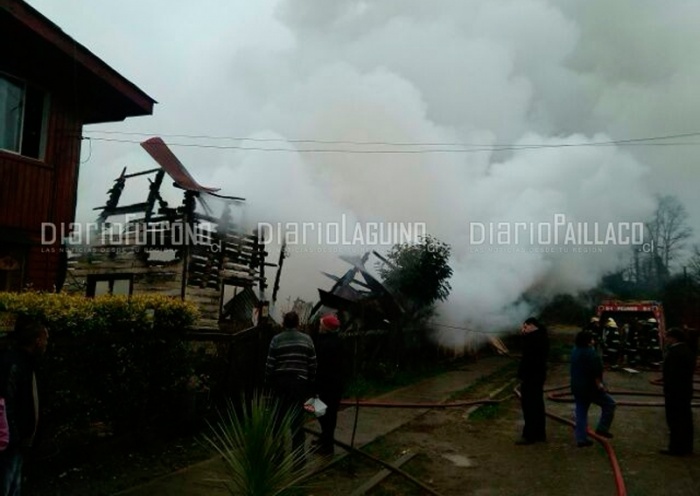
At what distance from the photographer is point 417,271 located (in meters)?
17.0

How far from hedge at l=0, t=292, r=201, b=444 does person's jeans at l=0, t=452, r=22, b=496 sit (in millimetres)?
1590

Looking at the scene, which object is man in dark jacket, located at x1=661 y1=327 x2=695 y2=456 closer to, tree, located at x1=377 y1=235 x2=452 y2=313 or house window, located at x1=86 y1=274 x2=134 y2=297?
tree, located at x1=377 y1=235 x2=452 y2=313

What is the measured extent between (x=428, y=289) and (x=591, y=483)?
11550mm

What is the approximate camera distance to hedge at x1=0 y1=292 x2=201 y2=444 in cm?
557

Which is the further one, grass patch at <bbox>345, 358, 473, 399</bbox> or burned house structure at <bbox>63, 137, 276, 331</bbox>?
burned house structure at <bbox>63, 137, 276, 331</bbox>

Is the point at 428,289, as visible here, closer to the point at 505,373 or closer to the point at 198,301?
the point at 505,373

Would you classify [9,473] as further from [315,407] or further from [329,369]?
[329,369]

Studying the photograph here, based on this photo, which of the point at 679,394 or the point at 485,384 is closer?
the point at 679,394

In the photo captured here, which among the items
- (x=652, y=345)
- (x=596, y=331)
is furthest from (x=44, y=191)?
(x=652, y=345)

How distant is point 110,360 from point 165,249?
34.0 ft

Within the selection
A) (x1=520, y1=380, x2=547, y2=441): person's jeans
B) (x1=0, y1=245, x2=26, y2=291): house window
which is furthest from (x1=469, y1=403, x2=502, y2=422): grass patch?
(x1=0, y1=245, x2=26, y2=291): house window

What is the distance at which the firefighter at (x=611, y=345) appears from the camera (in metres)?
18.6

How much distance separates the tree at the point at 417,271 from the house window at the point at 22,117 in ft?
33.3

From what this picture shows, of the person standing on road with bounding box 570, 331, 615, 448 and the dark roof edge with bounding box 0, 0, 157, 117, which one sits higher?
the dark roof edge with bounding box 0, 0, 157, 117
